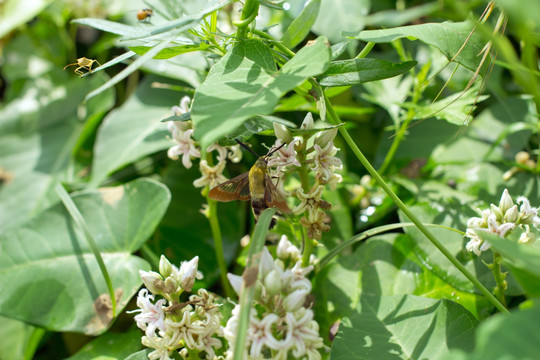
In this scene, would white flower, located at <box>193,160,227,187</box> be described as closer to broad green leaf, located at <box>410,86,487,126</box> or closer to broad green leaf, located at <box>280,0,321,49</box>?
broad green leaf, located at <box>280,0,321,49</box>

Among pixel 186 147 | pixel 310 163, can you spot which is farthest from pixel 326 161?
pixel 186 147

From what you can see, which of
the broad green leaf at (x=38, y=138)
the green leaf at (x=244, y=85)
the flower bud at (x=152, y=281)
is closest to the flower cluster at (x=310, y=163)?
the green leaf at (x=244, y=85)

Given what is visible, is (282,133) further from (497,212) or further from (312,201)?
(497,212)

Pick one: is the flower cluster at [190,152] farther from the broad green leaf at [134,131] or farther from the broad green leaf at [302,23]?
the broad green leaf at [134,131]

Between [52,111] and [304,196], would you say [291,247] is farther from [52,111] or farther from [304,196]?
[52,111]

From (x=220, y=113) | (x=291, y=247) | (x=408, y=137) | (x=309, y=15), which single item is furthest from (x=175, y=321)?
(x=408, y=137)

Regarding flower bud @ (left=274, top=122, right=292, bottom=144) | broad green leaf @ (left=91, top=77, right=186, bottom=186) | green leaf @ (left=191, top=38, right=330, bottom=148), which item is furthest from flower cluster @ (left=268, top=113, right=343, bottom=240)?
broad green leaf @ (left=91, top=77, right=186, bottom=186)
